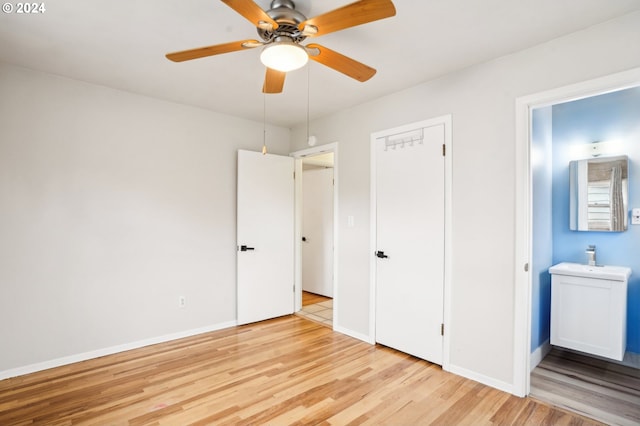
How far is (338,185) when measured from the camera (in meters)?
3.82

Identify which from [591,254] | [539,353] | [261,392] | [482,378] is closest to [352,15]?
[261,392]

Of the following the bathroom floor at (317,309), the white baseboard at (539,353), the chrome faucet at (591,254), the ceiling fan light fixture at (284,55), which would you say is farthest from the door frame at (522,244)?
the bathroom floor at (317,309)

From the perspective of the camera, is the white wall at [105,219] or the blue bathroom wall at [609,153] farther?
the blue bathroom wall at [609,153]

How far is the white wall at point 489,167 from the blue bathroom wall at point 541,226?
0.52 meters

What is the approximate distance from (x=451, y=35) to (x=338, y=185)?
1955 millimetres

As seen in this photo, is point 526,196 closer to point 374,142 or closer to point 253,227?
point 374,142

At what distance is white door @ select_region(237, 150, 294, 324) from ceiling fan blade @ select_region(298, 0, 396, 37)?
249cm

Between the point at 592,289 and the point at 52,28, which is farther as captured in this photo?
the point at 592,289

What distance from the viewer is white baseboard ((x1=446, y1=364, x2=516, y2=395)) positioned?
8.00 feet

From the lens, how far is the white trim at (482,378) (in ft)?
8.02

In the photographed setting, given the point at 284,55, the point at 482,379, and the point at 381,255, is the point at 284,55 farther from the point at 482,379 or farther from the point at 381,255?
the point at 482,379

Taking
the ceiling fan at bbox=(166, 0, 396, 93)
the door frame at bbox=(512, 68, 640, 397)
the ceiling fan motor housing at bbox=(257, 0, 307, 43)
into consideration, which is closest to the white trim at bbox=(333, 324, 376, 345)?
the door frame at bbox=(512, 68, 640, 397)

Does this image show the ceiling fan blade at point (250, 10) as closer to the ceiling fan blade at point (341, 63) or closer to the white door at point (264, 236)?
the ceiling fan blade at point (341, 63)

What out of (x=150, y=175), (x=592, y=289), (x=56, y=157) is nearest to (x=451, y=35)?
(x=592, y=289)
